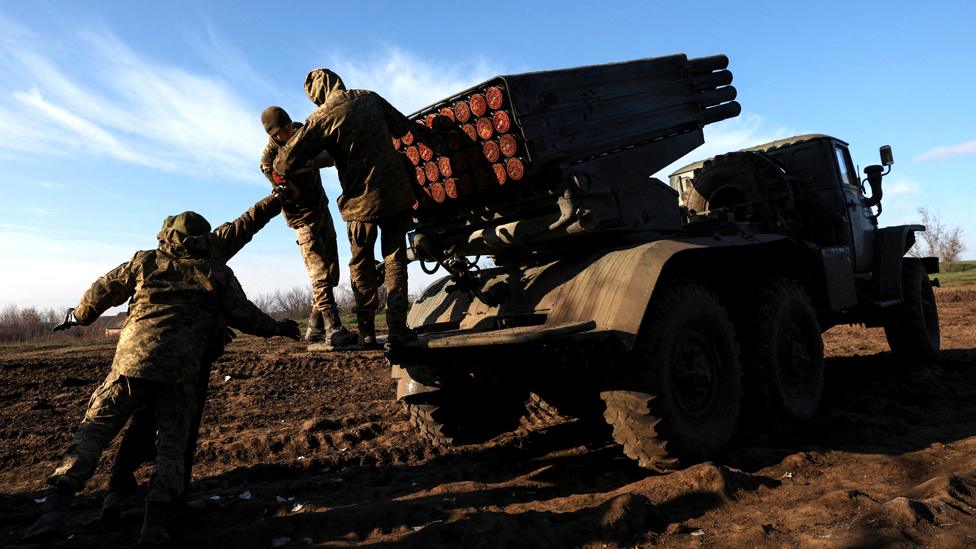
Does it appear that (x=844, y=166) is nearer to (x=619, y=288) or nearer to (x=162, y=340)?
(x=619, y=288)

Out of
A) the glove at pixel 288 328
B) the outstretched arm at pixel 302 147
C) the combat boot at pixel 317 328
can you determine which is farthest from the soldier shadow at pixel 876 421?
the outstretched arm at pixel 302 147

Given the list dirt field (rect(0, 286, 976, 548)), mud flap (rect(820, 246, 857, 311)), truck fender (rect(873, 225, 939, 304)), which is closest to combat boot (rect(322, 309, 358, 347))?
dirt field (rect(0, 286, 976, 548))

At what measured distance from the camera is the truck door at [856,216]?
7.48 metres

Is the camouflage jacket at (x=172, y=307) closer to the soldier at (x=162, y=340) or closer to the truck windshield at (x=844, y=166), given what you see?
the soldier at (x=162, y=340)

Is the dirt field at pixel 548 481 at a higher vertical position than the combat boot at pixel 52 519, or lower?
lower

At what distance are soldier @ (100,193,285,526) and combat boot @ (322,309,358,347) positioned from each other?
688 millimetres

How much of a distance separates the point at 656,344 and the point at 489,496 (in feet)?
4.63

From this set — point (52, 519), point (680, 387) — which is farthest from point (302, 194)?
point (680, 387)

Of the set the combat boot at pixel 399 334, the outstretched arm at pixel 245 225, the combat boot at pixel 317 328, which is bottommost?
the combat boot at pixel 399 334

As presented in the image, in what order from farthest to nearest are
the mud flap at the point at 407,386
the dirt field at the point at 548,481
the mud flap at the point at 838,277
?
the mud flap at the point at 838,277, the mud flap at the point at 407,386, the dirt field at the point at 548,481

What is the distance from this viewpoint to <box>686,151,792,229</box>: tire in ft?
22.3

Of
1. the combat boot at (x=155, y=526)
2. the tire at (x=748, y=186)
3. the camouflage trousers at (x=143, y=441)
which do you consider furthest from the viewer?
the tire at (x=748, y=186)

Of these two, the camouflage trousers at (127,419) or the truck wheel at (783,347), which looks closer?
the camouflage trousers at (127,419)

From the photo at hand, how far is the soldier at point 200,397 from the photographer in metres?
4.27
